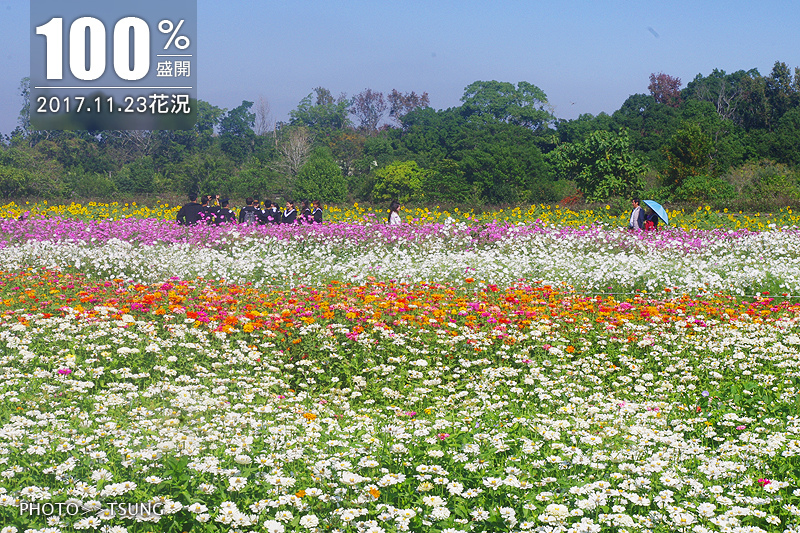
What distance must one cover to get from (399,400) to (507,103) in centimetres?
7941

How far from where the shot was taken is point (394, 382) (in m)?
5.73

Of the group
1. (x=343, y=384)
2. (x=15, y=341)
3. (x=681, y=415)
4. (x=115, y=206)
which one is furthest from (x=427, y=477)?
(x=115, y=206)

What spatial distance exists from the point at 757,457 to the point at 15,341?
5545 mm

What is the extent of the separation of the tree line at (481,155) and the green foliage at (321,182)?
89mm

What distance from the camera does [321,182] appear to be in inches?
1725

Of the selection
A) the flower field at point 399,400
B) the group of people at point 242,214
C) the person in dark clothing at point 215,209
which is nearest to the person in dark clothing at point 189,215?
the group of people at point 242,214

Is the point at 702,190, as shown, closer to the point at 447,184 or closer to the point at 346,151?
the point at 447,184

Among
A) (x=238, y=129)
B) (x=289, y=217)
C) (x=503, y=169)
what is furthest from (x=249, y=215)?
(x=238, y=129)

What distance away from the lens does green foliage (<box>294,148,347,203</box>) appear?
143ft

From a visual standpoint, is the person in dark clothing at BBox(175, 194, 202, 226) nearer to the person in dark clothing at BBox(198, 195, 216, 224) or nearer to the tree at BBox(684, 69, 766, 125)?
the person in dark clothing at BBox(198, 195, 216, 224)

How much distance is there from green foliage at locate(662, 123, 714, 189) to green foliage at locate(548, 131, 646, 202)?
5.19ft

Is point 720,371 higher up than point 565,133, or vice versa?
point 565,133

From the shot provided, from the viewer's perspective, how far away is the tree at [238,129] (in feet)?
230

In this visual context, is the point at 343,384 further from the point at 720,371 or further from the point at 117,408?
the point at 720,371
